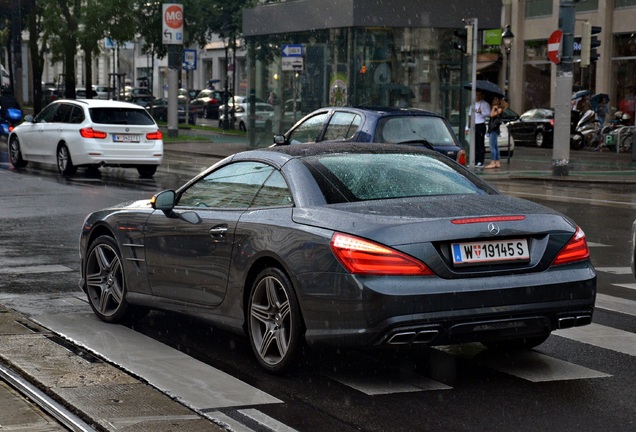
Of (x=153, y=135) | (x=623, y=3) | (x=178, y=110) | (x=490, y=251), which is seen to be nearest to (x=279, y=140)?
(x=153, y=135)

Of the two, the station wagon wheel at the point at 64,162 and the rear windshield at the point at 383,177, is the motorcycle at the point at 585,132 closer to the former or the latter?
the station wagon wheel at the point at 64,162

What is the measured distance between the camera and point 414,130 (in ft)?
56.1

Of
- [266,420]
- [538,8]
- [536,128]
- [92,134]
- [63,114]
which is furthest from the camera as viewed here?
[538,8]

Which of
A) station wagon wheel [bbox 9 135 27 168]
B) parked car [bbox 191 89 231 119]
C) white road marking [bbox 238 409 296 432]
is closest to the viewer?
white road marking [bbox 238 409 296 432]

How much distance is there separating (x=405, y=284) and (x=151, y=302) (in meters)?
2.34

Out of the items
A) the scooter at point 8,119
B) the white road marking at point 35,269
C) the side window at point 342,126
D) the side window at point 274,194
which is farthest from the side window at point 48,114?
the side window at point 274,194

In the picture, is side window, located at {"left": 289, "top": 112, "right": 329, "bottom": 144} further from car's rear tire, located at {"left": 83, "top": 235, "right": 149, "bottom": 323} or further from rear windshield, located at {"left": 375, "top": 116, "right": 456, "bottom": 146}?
car's rear tire, located at {"left": 83, "top": 235, "right": 149, "bottom": 323}

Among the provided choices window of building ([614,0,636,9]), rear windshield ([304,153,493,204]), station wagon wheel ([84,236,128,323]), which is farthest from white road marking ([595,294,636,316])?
window of building ([614,0,636,9])

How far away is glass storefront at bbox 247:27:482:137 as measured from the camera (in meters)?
28.7

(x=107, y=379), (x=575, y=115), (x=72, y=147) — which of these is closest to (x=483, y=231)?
(x=107, y=379)

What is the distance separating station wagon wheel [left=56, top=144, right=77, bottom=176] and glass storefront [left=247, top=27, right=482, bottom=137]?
7.81 m

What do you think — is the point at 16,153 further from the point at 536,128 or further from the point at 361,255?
the point at 536,128

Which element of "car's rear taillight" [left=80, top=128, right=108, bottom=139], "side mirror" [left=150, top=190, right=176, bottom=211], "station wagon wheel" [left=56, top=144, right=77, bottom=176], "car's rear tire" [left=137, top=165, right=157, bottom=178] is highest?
"side mirror" [left=150, top=190, right=176, bottom=211]

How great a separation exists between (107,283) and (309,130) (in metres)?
9.46
